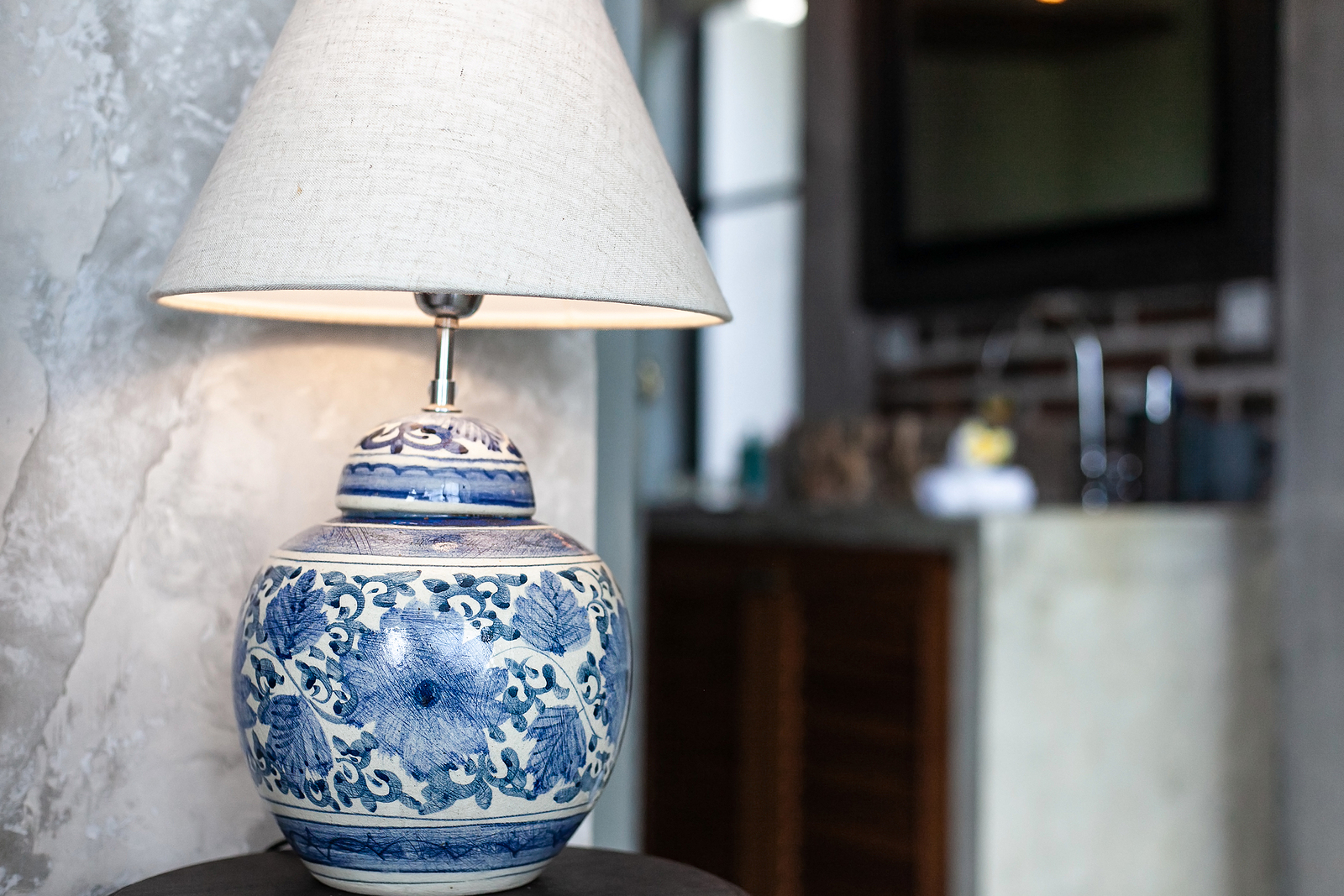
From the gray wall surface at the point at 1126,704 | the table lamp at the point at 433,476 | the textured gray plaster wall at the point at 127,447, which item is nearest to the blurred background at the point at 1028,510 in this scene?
the gray wall surface at the point at 1126,704

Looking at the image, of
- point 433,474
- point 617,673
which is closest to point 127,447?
point 433,474

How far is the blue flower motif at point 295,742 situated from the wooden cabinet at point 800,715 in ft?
4.71

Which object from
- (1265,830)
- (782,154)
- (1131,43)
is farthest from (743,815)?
(782,154)

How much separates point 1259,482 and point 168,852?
205cm

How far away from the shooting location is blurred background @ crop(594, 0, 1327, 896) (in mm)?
1902

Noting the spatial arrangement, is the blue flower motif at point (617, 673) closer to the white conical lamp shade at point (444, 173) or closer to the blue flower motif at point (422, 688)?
the blue flower motif at point (422, 688)

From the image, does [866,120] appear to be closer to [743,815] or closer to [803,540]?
[803,540]

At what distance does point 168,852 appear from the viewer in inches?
34.4

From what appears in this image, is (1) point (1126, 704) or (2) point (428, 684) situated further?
(1) point (1126, 704)

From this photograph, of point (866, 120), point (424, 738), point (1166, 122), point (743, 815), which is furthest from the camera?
point (866, 120)

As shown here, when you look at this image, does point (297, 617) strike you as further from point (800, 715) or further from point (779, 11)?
point (779, 11)

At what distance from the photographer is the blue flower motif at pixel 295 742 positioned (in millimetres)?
655

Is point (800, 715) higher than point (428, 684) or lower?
lower

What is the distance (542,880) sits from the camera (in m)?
0.76
